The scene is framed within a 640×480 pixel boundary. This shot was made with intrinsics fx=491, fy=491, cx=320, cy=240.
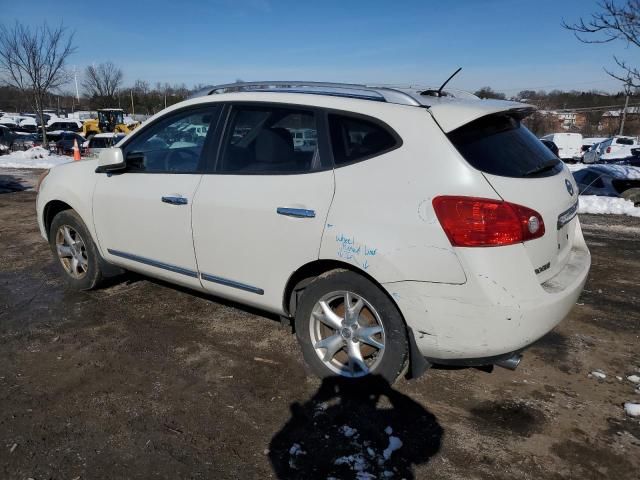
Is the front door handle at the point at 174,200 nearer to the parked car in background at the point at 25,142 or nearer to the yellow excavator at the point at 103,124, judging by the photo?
the parked car in background at the point at 25,142

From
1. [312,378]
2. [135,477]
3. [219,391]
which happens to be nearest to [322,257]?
[312,378]

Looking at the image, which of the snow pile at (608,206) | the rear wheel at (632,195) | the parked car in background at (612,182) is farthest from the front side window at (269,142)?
the parked car in background at (612,182)

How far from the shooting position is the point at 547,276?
2693mm

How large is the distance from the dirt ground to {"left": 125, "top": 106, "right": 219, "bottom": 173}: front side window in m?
1.29

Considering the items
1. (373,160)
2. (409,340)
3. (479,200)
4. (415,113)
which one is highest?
(415,113)

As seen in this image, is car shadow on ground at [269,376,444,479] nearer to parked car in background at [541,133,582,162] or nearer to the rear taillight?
→ the rear taillight

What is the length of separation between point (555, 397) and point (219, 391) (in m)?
2.06

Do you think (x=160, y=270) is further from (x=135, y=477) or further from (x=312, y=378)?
(x=135, y=477)

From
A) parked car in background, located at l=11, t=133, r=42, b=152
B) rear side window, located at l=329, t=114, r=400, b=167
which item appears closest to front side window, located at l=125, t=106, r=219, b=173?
rear side window, located at l=329, t=114, r=400, b=167

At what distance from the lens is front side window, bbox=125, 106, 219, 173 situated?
357cm

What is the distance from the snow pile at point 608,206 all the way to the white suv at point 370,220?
20.6ft

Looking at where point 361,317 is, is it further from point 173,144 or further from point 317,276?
point 173,144

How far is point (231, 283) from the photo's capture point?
11.1 feet

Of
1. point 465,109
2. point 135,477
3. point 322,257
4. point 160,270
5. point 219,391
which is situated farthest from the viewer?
point 160,270
